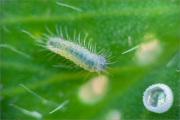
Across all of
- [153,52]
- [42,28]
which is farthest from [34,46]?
[153,52]

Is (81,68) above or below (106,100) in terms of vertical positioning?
above

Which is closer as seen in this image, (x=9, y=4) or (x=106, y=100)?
(x=106, y=100)

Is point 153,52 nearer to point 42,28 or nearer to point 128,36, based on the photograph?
point 128,36
